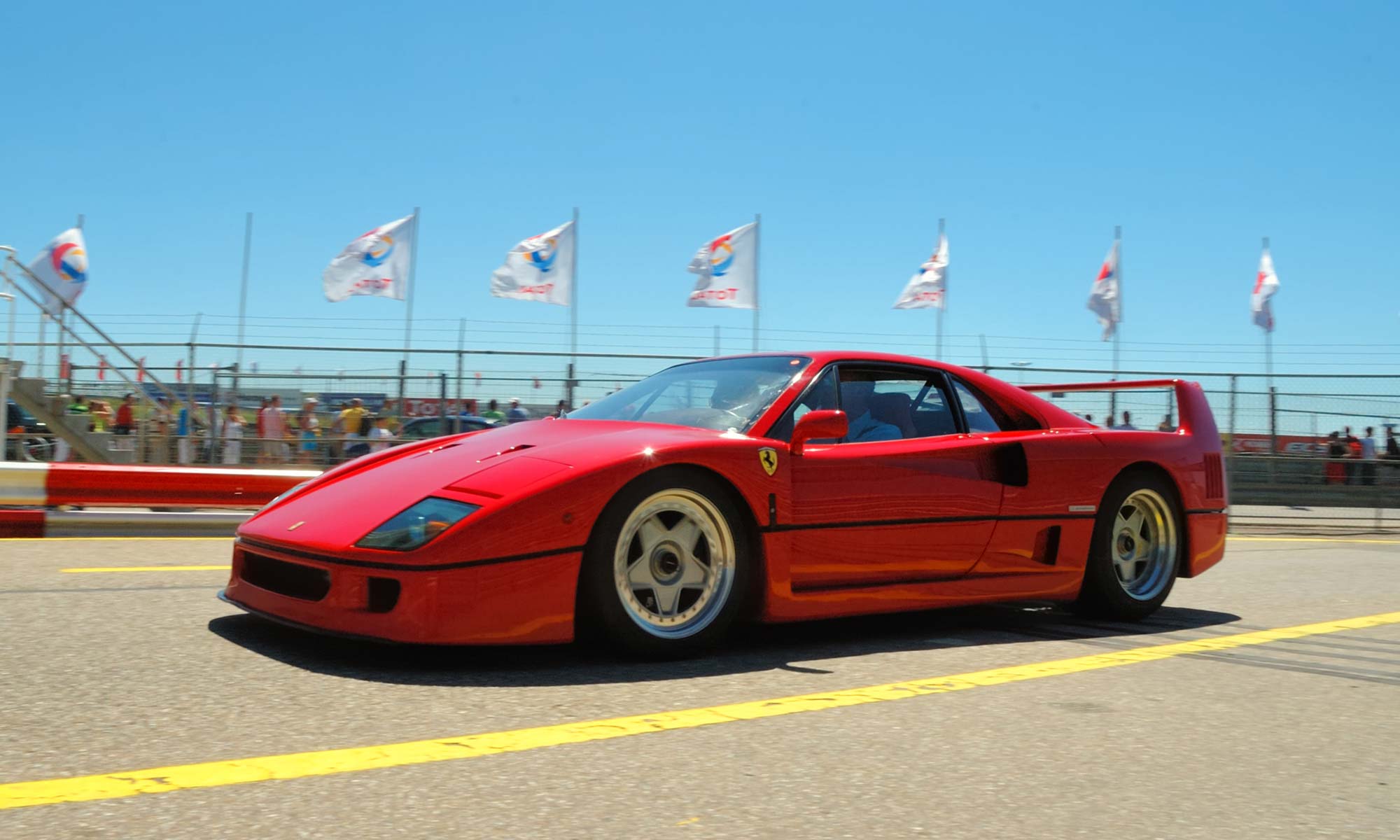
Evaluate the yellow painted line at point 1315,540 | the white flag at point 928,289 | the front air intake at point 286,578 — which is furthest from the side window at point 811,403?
the white flag at point 928,289

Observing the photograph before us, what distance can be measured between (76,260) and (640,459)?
15496 millimetres

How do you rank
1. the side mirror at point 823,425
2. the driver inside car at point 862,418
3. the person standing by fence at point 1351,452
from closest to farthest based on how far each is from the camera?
the side mirror at point 823,425
the driver inside car at point 862,418
the person standing by fence at point 1351,452

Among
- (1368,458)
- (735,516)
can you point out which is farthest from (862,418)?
(1368,458)

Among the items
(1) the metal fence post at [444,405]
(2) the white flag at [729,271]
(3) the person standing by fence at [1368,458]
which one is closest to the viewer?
(1) the metal fence post at [444,405]

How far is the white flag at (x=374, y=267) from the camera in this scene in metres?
19.4

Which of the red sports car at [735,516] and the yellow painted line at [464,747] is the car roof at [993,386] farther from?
the yellow painted line at [464,747]

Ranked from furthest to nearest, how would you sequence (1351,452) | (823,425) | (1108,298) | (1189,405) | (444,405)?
(1108,298), (1351,452), (444,405), (1189,405), (823,425)

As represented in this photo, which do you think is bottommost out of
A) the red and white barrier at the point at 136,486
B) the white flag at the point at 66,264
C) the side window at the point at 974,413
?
the red and white barrier at the point at 136,486

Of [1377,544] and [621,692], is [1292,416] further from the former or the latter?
[621,692]

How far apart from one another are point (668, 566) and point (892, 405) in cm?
139

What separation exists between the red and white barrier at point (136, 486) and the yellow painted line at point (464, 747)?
620cm

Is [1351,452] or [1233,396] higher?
[1233,396]

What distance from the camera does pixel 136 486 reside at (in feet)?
27.6

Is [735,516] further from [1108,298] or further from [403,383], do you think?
[1108,298]
